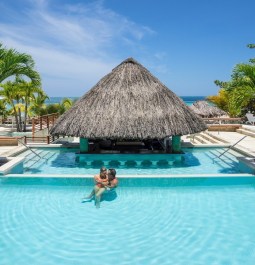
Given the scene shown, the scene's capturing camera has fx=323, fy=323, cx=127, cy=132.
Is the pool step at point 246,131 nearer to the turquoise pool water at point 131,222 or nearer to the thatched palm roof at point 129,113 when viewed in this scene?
the thatched palm roof at point 129,113

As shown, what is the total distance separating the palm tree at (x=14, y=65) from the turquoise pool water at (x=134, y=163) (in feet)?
10.8

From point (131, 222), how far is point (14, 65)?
A: 6.99 m

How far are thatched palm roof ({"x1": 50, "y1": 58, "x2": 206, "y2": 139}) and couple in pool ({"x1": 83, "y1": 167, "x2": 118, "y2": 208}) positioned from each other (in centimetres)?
331

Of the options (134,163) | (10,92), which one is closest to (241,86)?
(134,163)

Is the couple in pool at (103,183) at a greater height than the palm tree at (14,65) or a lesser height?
lesser

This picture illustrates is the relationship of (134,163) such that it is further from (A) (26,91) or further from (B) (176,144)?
(A) (26,91)

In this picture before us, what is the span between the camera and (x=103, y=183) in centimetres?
838

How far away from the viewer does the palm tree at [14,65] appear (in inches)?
422

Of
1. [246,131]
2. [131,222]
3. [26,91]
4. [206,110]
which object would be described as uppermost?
[26,91]

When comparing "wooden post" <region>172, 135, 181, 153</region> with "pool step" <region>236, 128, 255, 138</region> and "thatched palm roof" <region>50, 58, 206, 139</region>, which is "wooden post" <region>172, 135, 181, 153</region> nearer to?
"thatched palm roof" <region>50, 58, 206, 139</region>

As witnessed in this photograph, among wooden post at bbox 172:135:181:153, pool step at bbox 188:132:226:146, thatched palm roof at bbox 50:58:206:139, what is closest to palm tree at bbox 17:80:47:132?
thatched palm roof at bbox 50:58:206:139

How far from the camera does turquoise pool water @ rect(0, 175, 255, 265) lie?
18.2ft

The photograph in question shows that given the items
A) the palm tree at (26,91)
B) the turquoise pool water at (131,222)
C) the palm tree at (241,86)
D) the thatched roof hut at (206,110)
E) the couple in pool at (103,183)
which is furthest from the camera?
the thatched roof hut at (206,110)

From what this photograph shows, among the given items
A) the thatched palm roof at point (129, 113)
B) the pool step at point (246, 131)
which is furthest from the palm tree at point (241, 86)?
the pool step at point (246, 131)
